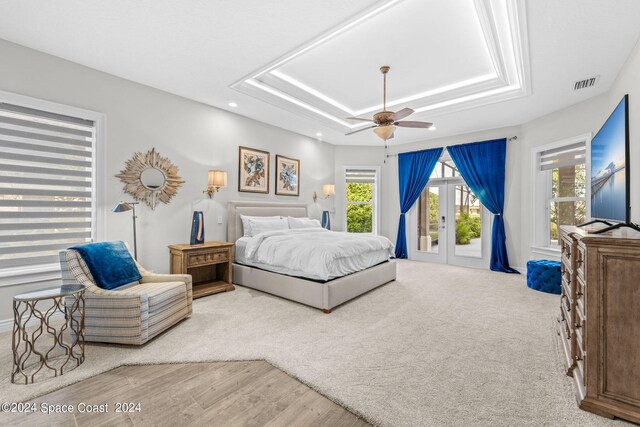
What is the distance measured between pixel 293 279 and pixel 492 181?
14.7 feet

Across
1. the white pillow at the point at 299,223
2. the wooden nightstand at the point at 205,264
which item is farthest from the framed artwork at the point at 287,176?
the wooden nightstand at the point at 205,264

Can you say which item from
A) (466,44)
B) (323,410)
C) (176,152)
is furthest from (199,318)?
(466,44)

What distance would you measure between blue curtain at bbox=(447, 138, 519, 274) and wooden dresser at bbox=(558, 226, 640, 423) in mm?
4191

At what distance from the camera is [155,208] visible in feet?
13.0

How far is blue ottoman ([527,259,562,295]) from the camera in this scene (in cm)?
402

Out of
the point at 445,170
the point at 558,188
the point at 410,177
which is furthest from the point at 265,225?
the point at 558,188

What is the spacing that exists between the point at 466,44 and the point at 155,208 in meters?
4.39

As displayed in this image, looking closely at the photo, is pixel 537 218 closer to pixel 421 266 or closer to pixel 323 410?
pixel 421 266

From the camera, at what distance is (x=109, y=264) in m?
2.69

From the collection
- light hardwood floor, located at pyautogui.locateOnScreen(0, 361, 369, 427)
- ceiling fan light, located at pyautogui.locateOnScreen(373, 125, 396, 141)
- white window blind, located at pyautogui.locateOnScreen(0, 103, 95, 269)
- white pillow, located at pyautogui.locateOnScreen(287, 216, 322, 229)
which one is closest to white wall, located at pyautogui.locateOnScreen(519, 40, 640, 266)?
ceiling fan light, located at pyautogui.locateOnScreen(373, 125, 396, 141)

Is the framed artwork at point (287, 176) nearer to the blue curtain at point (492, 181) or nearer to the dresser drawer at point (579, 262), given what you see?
the blue curtain at point (492, 181)

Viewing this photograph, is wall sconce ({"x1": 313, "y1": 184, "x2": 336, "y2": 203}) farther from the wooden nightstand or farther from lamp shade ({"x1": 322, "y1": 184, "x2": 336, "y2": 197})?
the wooden nightstand

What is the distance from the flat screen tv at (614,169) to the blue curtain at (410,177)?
3.47 metres

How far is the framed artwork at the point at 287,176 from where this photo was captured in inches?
224
